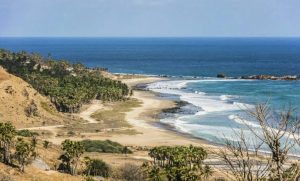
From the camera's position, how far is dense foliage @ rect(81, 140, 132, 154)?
7972 centimetres

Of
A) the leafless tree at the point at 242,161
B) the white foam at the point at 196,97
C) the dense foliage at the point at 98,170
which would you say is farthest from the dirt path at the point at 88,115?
the leafless tree at the point at 242,161

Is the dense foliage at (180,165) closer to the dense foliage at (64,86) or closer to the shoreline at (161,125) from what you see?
the shoreline at (161,125)

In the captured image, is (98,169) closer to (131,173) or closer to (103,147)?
(131,173)

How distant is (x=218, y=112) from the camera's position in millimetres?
119625

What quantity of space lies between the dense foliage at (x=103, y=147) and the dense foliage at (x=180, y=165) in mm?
13333

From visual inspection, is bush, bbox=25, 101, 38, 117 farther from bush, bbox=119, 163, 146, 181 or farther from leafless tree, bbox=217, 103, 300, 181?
leafless tree, bbox=217, 103, 300, 181

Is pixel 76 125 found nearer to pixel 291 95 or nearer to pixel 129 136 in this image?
pixel 129 136

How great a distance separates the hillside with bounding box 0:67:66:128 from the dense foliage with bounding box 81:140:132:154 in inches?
929

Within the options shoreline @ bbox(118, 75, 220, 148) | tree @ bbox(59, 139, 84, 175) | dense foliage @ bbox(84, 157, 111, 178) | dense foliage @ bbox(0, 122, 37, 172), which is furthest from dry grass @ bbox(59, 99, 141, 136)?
dense foliage @ bbox(0, 122, 37, 172)

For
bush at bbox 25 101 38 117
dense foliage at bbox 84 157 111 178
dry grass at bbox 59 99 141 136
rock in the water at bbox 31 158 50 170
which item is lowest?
dry grass at bbox 59 99 141 136

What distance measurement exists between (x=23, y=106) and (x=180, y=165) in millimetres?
63613

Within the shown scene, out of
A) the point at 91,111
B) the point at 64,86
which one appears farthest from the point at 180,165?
the point at 64,86

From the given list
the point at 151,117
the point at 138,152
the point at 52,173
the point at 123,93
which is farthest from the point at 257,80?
the point at 52,173

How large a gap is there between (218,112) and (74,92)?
34.8m
